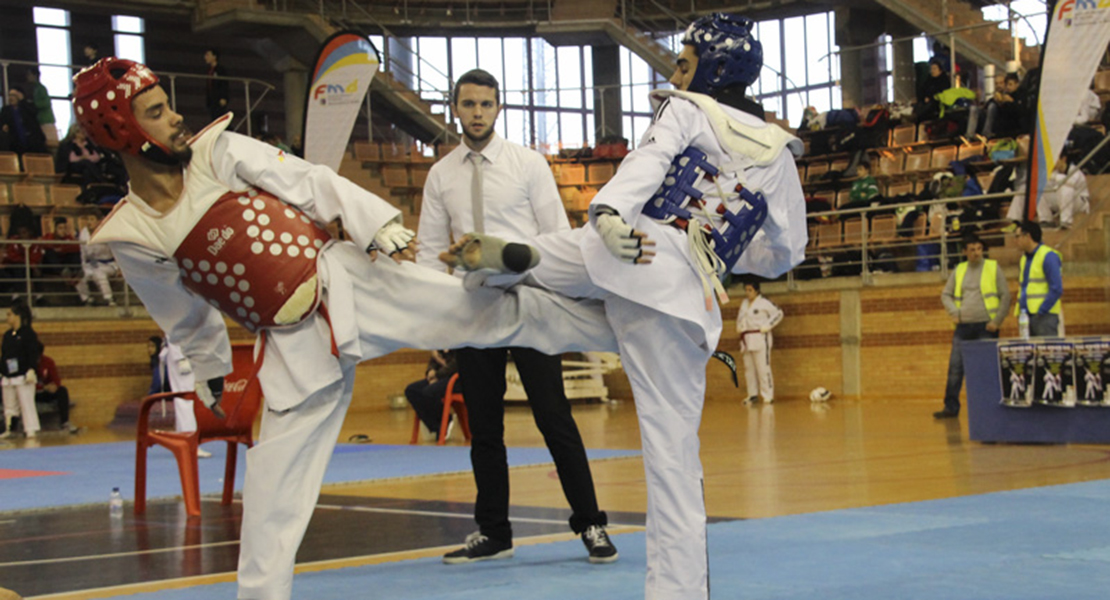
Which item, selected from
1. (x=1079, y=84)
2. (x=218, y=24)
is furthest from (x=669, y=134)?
(x=218, y=24)

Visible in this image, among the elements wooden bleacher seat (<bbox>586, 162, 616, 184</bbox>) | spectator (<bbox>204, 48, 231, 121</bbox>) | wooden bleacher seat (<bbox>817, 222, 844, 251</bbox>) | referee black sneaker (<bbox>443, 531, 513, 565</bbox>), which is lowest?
referee black sneaker (<bbox>443, 531, 513, 565</bbox>)

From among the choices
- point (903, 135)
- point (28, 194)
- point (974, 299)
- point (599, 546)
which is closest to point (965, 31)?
point (903, 135)

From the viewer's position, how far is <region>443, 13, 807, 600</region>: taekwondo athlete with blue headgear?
3.49m

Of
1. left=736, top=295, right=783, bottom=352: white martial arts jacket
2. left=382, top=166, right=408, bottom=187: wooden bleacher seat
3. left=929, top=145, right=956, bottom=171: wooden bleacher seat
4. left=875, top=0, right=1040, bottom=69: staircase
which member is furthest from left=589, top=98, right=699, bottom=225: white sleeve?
left=382, top=166, right=408, bottom=187: wooden bleacher seat

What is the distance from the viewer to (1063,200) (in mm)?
15492

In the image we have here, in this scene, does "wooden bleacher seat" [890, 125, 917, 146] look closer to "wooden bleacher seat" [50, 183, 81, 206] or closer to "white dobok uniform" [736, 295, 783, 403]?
"white dobok uniform" [736, 295, 783, 403]

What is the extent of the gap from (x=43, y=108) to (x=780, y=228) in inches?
781

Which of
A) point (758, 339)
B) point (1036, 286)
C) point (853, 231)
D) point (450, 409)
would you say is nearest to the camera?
point (1036, 286)

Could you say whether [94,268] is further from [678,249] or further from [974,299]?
[678,249]

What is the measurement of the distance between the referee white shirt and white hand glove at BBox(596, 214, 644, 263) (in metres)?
1.89

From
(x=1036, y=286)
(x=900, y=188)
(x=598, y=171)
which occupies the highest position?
(x=598, y=171)

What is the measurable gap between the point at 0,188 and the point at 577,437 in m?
16.4

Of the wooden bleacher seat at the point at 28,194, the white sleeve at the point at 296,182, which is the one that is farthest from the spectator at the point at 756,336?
the white sleeve at the point at 296,182

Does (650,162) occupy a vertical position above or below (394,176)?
below
